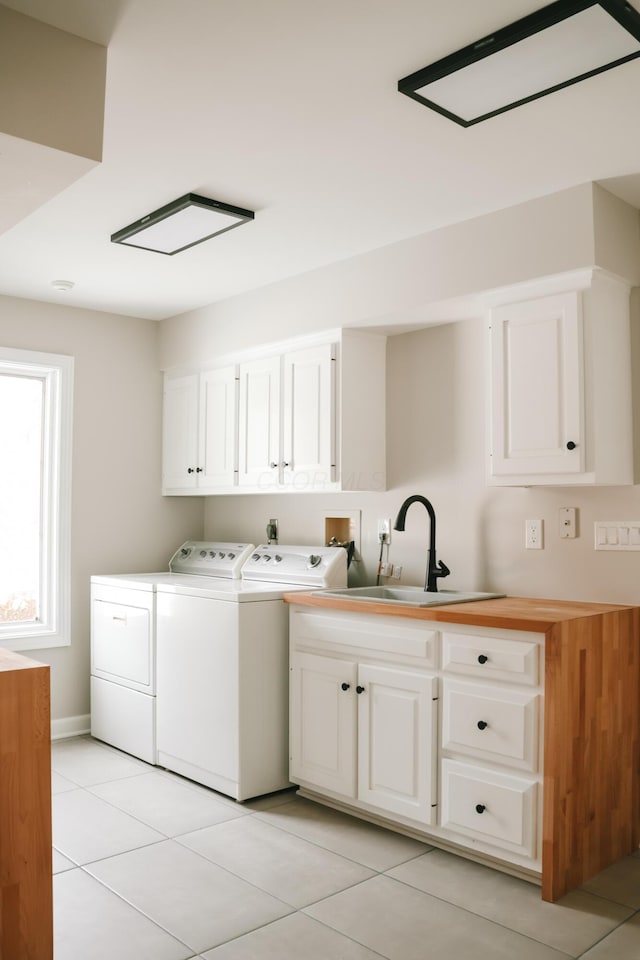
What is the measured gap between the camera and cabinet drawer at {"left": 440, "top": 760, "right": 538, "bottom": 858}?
264 cm

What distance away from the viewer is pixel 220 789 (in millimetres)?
3604

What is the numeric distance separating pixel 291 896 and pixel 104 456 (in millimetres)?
2875

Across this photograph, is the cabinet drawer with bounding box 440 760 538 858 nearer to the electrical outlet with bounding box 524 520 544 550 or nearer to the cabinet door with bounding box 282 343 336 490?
the electrical outlet with bounding box 524 520 544 550

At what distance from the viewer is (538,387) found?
3.03 metres

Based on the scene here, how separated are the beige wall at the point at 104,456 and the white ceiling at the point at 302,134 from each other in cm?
78

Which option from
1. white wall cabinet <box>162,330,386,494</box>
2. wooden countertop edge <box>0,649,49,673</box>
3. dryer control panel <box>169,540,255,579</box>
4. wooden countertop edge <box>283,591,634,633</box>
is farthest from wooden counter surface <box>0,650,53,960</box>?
dryer control panel <box>169,540,255,579</box>

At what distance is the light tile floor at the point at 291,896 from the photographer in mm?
2334

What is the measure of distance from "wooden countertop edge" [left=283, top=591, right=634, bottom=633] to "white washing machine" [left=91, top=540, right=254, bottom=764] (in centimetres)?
110

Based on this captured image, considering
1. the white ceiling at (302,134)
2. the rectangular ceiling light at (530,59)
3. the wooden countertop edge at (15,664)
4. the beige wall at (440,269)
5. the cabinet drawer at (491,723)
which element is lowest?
the cabinet drawer at (491,723)

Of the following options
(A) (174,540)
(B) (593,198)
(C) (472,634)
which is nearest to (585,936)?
(C) (472,634)

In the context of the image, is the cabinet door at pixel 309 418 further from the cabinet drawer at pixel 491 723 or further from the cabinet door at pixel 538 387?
the cabinet drawer at pixel 491 723

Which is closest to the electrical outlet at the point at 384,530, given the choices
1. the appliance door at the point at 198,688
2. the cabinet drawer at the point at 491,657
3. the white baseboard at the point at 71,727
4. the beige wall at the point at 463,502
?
the beige wall at the point at 463,502

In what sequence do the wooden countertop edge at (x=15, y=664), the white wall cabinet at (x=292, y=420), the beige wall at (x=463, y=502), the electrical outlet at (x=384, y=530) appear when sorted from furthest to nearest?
the electrical outlet at (x=384, y=530) → the white wall cabinet at (x=292, y=420) → the beige wall at (x=463, y=502) → the wooden countertop edge at (x=15, y=664)

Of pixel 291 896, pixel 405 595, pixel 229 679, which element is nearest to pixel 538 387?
pixel 405 595
